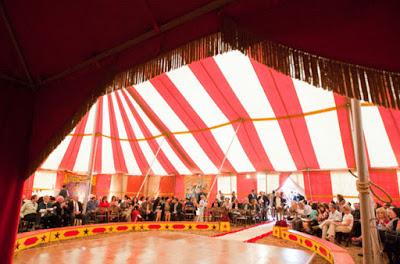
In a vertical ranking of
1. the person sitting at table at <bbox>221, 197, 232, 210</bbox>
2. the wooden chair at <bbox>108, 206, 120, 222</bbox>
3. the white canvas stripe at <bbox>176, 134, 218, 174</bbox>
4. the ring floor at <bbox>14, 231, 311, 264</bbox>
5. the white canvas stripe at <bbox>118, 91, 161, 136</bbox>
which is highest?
the white canvas stripe at <bbox>118, 91, 161, 136</bbox>

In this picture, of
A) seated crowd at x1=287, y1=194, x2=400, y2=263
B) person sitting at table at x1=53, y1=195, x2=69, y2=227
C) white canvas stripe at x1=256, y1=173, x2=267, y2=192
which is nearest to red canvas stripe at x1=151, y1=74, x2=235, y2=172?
white canvas stripe at x1=256, y1=173, x2=267, y2=192

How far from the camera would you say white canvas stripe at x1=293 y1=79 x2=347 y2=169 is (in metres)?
6.14

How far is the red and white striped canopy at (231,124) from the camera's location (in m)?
6.30

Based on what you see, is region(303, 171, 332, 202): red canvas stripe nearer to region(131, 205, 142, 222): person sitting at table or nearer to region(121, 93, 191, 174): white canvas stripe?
region(121, 93, 191, 174): white canvas stripe

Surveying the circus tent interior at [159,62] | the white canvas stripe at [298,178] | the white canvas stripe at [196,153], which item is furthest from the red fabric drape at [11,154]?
the white canvas stripe at [298,178]

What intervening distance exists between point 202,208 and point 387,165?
6.19 meters

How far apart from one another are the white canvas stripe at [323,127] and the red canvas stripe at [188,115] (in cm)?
335

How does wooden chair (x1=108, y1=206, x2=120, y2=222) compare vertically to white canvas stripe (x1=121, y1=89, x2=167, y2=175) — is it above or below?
below

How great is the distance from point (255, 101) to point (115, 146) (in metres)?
7.33

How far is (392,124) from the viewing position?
6289 mm

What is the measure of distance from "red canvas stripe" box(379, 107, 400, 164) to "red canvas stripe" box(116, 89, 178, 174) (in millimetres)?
7736

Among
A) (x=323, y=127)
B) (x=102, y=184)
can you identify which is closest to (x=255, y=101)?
(x=323, y=127)

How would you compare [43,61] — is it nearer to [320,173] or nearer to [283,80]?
[283,80]

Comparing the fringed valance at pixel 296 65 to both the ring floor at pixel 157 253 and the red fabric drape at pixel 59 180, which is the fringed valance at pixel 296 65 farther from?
the red fabric drape at pixel 59 180
